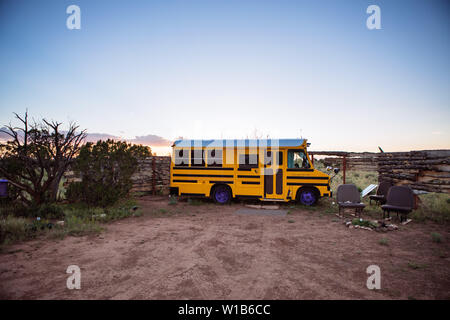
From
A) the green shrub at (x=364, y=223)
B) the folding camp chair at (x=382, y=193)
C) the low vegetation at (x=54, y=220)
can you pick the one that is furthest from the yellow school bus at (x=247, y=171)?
the low vegetation at (x=54, y=220)

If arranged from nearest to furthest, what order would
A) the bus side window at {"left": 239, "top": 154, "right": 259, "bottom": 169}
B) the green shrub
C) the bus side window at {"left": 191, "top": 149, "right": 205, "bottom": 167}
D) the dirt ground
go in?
the dirt ground → the green shrub → the bus side window at {"left": 239, "top": 154, "right": 259, "bottom": 169} → the bus side window at {"left": 191, "top": 149, "right": 205, "bottom": 167}

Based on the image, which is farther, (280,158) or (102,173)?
(280,158)

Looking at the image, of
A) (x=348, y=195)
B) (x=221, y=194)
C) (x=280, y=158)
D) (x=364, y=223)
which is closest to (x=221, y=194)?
(x=221, y=194)

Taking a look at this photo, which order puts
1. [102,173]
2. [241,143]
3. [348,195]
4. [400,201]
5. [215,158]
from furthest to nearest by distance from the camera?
[215,158], [241,143], [102,173], [348,195], [400,201]

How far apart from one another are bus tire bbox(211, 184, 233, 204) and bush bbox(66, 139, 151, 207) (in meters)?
3.51

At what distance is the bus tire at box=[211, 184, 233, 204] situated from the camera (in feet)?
35.1

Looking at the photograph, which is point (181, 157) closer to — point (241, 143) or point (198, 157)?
point (198, 157)

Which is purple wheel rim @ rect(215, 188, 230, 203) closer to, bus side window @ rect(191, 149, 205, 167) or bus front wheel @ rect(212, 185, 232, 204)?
bus front wheel @ rect(212, 185, 232, 204)

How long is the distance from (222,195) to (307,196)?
357 cm

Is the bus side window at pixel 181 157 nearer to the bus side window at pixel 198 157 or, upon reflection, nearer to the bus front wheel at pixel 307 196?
the bus side window at pixel 198 157

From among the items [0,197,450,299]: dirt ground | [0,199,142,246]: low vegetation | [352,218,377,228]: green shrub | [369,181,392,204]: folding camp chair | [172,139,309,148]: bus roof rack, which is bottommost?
[0,197,450,299]: dirt ground

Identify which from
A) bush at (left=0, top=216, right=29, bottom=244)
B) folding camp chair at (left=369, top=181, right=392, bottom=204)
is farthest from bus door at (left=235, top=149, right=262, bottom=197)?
bush at (left=0, top=216, right=29, bottom=244)

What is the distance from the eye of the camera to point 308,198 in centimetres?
1005

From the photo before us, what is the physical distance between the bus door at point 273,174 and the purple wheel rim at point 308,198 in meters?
0.89
